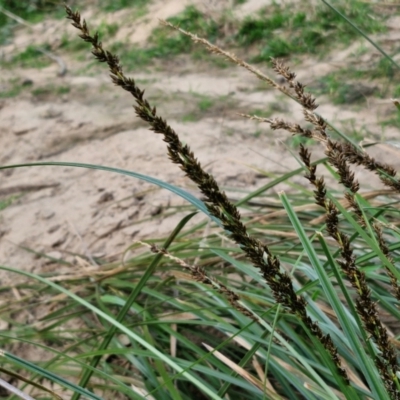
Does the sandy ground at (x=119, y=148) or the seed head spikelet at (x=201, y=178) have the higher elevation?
the sandy ground at (x=119, y=148)

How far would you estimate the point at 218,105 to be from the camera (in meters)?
3.22

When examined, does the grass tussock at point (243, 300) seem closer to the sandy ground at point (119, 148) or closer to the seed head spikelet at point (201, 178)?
the seed head spikelet at point (201, 178)

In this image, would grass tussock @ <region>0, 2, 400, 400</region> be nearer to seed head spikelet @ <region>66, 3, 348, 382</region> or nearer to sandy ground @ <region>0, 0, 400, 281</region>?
seed head spikelet @ <region>66, 3, 348, 382</region>

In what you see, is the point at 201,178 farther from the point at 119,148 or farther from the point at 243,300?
the point at 119,148

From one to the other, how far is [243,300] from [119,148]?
1778mm

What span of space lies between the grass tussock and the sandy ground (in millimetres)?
338

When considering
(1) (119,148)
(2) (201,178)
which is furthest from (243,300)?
(1) (119,148)

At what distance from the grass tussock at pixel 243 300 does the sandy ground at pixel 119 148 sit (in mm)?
338

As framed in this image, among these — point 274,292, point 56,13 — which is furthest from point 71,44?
point 274,292

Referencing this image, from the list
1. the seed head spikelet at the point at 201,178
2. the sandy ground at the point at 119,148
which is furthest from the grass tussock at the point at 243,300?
the sandy ground at the point at 119,148

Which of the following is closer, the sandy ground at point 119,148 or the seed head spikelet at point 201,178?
the seed head spikelet at point 201,178

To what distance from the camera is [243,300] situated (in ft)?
4.31

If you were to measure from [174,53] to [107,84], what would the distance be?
482 millimetres

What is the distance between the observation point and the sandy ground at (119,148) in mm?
2363
